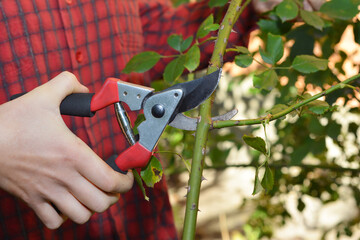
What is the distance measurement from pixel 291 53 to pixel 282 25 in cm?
9

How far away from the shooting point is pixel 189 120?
24.7 inches

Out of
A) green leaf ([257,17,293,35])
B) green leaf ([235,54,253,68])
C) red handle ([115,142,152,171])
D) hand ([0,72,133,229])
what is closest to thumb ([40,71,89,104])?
hand ([0,72,133,229])

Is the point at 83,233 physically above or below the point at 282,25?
below

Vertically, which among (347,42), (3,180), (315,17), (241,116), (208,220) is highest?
(315,17)

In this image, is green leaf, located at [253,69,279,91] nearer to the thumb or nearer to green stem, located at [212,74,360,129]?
green stem, located at [212,74,360,129]

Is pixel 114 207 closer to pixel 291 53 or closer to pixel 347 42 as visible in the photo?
pixel 291 53

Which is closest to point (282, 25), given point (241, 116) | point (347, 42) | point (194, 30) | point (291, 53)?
point (291, 53)

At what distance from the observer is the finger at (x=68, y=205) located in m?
0.63

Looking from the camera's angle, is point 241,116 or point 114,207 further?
point 241,116

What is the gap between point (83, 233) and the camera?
2.85ft

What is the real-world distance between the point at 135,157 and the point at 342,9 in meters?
0.36

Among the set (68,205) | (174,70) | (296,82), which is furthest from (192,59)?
(296,82)

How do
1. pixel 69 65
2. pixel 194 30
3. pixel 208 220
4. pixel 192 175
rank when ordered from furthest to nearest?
1. pixel 208 220
2. pixel 194 30
3. pixel 69 65
4. pixel 192 175

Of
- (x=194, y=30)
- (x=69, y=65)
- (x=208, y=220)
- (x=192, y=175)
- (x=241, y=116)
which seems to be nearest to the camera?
(x=192, y=175)
